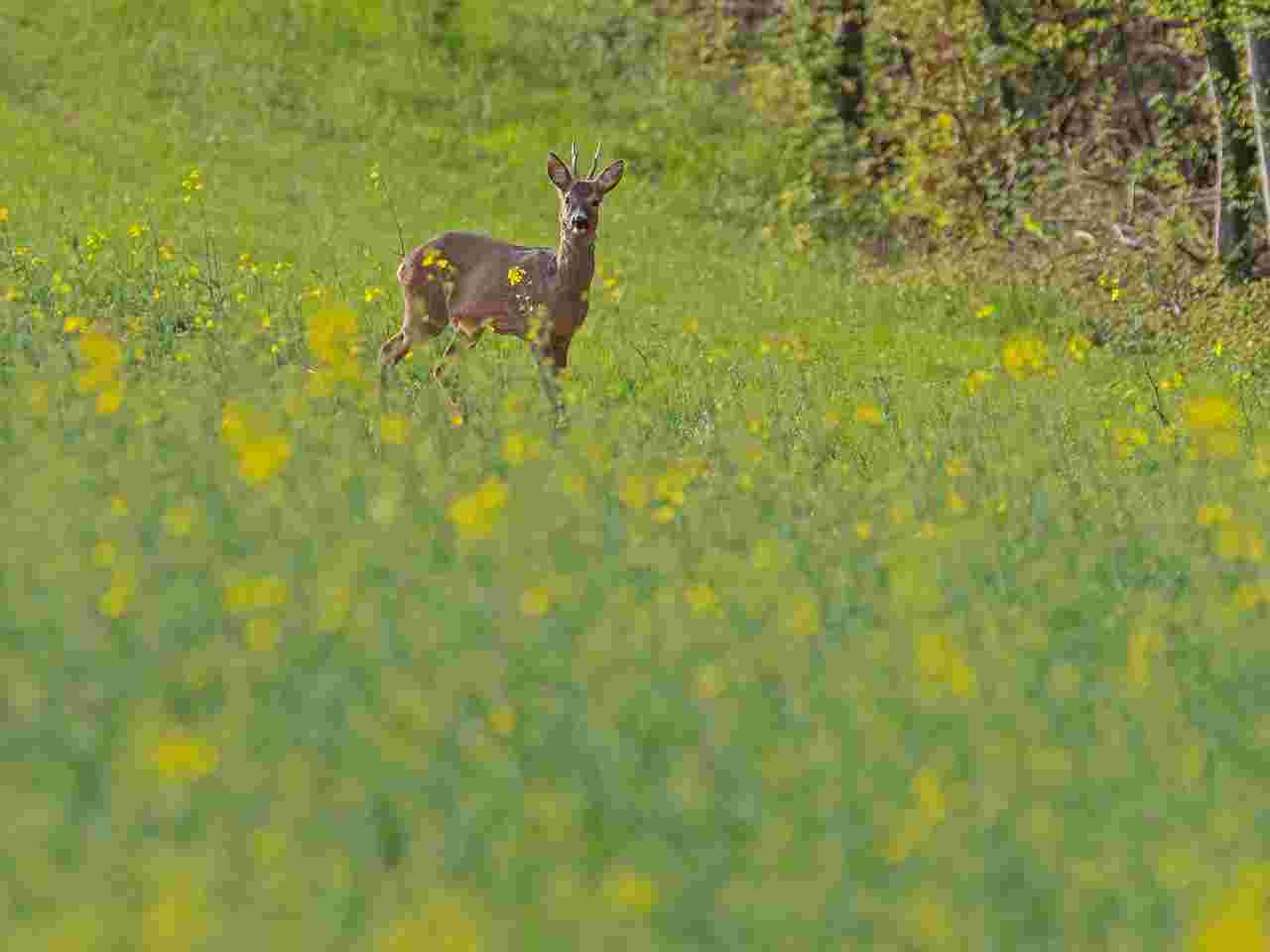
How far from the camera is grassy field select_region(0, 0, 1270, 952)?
4.57 m

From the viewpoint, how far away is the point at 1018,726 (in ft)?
19.3

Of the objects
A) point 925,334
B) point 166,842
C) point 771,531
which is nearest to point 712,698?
point 166,842

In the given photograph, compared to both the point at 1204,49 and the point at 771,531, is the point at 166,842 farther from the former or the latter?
the point at 1204,49

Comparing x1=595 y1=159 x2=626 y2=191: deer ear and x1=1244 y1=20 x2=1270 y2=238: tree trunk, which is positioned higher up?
x1=1244 y1=20 x2=1270 y2=238: tree trunk

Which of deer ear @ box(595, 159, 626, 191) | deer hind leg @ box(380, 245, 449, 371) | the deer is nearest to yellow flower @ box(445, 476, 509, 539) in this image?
the deer

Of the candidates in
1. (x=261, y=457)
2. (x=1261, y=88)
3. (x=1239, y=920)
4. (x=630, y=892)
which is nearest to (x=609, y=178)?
(x=261, y=457)

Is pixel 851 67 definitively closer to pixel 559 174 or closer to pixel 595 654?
pixel 559 174

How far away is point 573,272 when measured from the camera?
12.2m

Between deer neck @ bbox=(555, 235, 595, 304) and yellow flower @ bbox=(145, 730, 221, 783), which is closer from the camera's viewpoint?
yellow flower @ bbox=(145, 730, 221, 783)

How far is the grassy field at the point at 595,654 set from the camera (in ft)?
15.0

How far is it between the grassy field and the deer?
0.99 feet

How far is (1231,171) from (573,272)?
9.03m

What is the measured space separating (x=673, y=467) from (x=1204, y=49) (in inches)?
446

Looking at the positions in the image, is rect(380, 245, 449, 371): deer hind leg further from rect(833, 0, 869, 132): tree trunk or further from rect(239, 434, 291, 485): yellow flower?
rect(833, 0, 869, 132): tree trunk
